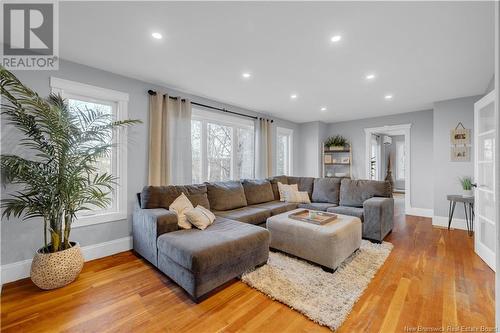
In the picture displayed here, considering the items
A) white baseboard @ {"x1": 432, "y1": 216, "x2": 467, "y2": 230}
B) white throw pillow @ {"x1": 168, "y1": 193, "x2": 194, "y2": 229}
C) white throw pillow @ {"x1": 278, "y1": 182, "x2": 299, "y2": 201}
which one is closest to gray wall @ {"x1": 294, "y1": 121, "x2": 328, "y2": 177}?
white throw pillow @ {"x1": 278, "y1": 182, "x2": 299, "y2": 201}

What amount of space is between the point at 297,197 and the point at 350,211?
1.06 m

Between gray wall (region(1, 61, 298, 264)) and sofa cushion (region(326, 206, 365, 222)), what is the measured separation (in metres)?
3.15

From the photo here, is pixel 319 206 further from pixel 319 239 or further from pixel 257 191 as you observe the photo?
pixel 319 239

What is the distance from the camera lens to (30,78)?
2400mm

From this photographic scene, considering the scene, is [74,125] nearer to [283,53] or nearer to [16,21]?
[16,21]

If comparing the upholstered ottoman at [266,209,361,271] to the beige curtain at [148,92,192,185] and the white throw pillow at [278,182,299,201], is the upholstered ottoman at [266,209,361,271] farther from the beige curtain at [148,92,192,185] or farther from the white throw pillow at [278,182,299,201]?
the beige curtain at [148,92,192,185]

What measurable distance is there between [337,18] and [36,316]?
3.50 m

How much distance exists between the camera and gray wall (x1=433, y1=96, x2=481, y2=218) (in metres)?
3.99

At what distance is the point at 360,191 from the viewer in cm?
400

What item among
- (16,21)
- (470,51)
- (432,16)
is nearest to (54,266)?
(16,21)

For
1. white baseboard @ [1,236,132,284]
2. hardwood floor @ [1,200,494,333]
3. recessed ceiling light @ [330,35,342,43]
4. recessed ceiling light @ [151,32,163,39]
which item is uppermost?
recessed ceiling light @ [151,32,163,39]

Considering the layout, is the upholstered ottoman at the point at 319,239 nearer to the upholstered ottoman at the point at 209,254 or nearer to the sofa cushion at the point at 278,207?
the upholstered ottoman at the point at 209,254

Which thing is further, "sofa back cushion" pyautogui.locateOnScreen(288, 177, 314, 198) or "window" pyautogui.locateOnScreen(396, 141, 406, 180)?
"window" pyautogui.locateOnScreen(396, 141, 406, 180)

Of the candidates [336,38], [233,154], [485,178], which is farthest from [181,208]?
[485,178]
